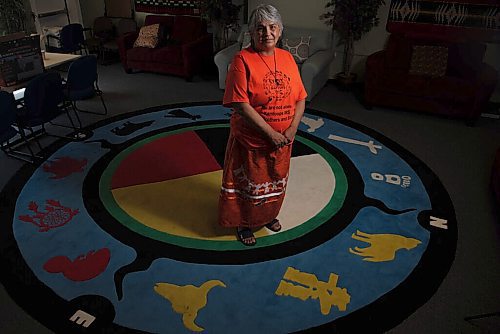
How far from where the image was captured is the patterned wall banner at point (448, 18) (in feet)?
17.3

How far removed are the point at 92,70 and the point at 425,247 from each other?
399cm

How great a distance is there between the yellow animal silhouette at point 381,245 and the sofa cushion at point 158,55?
431cm

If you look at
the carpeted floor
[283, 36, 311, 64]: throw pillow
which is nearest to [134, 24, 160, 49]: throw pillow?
[283, 36, 311, 64]: throw pillow

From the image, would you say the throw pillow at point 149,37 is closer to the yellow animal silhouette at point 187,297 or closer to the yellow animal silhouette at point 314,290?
the yellow animal silhouette at point 187,297

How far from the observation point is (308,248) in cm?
296

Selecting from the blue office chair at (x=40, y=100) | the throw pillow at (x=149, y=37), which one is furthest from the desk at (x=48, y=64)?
the throw pillow at (x=149, y=37)

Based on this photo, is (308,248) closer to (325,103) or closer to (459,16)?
(325,103)

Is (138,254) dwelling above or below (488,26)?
below

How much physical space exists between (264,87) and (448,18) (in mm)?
4267

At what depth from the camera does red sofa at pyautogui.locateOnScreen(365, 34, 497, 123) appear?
15.8ft

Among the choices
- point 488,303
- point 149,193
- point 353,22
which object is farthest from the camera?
point 353,22

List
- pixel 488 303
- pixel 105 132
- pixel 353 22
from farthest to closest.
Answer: pixel 353 22
pixel 105 132
pixel 488 303

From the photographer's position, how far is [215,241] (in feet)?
9.91

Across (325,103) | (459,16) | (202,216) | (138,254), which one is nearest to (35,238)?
(138,254)
